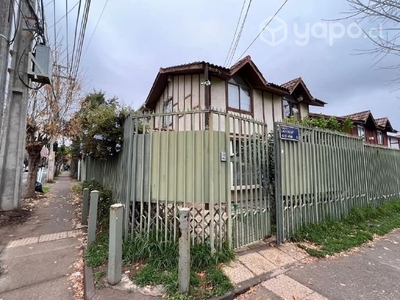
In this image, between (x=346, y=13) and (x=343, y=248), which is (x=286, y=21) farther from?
(x=343, y=248)

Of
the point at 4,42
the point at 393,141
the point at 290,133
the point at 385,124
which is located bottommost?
the point at 290,133

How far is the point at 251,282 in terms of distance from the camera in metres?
3.22

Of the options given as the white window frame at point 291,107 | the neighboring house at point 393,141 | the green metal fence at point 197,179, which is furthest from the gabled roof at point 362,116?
the green metal fence at point 197,179

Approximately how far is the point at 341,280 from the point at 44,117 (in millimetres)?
11737

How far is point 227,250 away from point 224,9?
235 inches

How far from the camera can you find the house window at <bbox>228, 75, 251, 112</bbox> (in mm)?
10328

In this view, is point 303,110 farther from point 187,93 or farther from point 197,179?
point 197,179

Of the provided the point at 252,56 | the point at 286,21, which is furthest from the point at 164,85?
the point at 286,21

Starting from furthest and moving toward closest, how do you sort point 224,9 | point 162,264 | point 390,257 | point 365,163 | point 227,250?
point 365,163 < point 224,9 < point 390,257 < point 227,250 < point 162,264

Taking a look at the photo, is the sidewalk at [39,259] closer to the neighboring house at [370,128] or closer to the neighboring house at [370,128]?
the neighboring house at [370,128]

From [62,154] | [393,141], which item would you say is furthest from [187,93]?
[393,141]

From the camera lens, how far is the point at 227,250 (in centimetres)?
380

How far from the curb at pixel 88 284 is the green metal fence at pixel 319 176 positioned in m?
3.37

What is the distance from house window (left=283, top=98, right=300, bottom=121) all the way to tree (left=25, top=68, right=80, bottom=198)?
11.5 m
